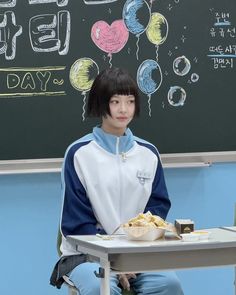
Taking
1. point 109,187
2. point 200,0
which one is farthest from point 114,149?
point 200,0

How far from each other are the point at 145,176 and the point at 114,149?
19cm

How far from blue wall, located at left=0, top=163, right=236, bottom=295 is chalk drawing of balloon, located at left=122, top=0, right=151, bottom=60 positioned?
0.80 metres

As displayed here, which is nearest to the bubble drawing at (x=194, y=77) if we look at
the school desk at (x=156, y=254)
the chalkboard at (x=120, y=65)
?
the chalkboard at (x=120, y=65)

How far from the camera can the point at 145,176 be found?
3.26 meters

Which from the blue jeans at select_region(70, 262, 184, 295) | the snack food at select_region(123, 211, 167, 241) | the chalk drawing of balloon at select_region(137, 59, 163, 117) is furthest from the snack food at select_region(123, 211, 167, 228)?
the chalk drawing of balloon at select_region(137, 59, 163, 117)

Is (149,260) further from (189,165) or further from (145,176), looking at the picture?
(189,165)

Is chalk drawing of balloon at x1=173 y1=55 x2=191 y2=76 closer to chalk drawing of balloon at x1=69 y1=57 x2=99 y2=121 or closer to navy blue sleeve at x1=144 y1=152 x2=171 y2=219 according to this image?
chalk drawing of balloon at x1=69 y1=57 x2=99 y2=121

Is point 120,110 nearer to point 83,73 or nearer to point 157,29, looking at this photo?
point 83,73

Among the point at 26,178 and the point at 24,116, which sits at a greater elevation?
the point at 24,116

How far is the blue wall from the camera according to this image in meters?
3.80

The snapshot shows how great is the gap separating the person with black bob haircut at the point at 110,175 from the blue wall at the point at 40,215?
678 mm

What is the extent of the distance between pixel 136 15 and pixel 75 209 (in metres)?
1.29

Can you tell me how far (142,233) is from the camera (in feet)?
8.81

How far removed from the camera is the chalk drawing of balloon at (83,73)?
12.4 ft
